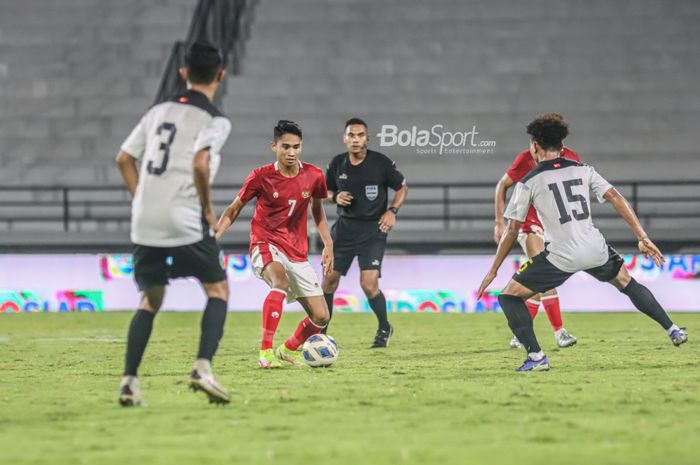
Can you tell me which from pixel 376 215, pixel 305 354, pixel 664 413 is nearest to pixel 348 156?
pixel 376 215

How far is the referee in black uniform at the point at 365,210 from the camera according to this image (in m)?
11.6

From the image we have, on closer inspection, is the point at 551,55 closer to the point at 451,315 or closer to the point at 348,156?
the point at 451,315

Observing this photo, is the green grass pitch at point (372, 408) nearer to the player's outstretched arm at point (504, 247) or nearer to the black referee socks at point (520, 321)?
the black referee socks at point (520, 321)

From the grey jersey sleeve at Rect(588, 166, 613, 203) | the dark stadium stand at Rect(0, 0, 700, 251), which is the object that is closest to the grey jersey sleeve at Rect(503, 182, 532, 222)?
the grey jersey sleeve at Rect(588, 166, 613, 203)

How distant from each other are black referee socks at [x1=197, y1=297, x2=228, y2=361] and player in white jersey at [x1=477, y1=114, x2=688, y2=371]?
7.85ft

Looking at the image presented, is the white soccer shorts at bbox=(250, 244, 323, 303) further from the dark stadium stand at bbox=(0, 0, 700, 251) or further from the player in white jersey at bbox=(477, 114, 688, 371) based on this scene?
the dark stadium stand at bbox=(0, 0, 700, 251)

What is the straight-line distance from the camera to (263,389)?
25.7 feet

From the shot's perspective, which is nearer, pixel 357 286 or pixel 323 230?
pixel 323 230

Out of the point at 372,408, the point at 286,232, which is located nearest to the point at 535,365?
the point at 286,232

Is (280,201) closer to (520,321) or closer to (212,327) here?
(520,321)

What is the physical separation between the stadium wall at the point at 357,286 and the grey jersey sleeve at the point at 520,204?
7708 mm

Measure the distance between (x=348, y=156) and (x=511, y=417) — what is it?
5639 millimetres

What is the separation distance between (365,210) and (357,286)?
5.55m

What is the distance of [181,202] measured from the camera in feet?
22.2
